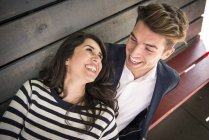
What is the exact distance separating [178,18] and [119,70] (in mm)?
716

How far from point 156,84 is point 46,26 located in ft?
3.82

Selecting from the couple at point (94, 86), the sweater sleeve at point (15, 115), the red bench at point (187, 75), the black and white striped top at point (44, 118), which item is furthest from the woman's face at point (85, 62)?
the red bench at point (187, 75)

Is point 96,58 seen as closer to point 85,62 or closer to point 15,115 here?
point 85,62

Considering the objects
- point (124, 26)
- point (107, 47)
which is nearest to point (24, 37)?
point (107, 47)

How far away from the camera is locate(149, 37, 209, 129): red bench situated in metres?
2.94

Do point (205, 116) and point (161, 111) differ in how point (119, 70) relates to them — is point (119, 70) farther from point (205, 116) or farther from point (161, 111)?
point (205, 116)

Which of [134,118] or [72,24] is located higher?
[72,24]

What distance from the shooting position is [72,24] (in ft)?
7.35

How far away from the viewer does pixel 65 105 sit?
6.60 ft

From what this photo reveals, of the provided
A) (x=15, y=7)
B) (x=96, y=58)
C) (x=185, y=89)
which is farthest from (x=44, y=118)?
(x=185, y=89)

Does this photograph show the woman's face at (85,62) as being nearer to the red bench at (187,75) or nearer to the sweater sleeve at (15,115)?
the sweater sleeve at (15,115)

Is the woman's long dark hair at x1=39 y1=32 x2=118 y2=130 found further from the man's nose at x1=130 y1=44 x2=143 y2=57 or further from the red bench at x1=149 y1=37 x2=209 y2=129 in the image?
the red bench at x1=149 y1=37 x2=209 y2=129

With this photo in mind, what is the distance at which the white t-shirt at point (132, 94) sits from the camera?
7.92 ft

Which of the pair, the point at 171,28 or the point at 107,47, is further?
the point at 107,47
